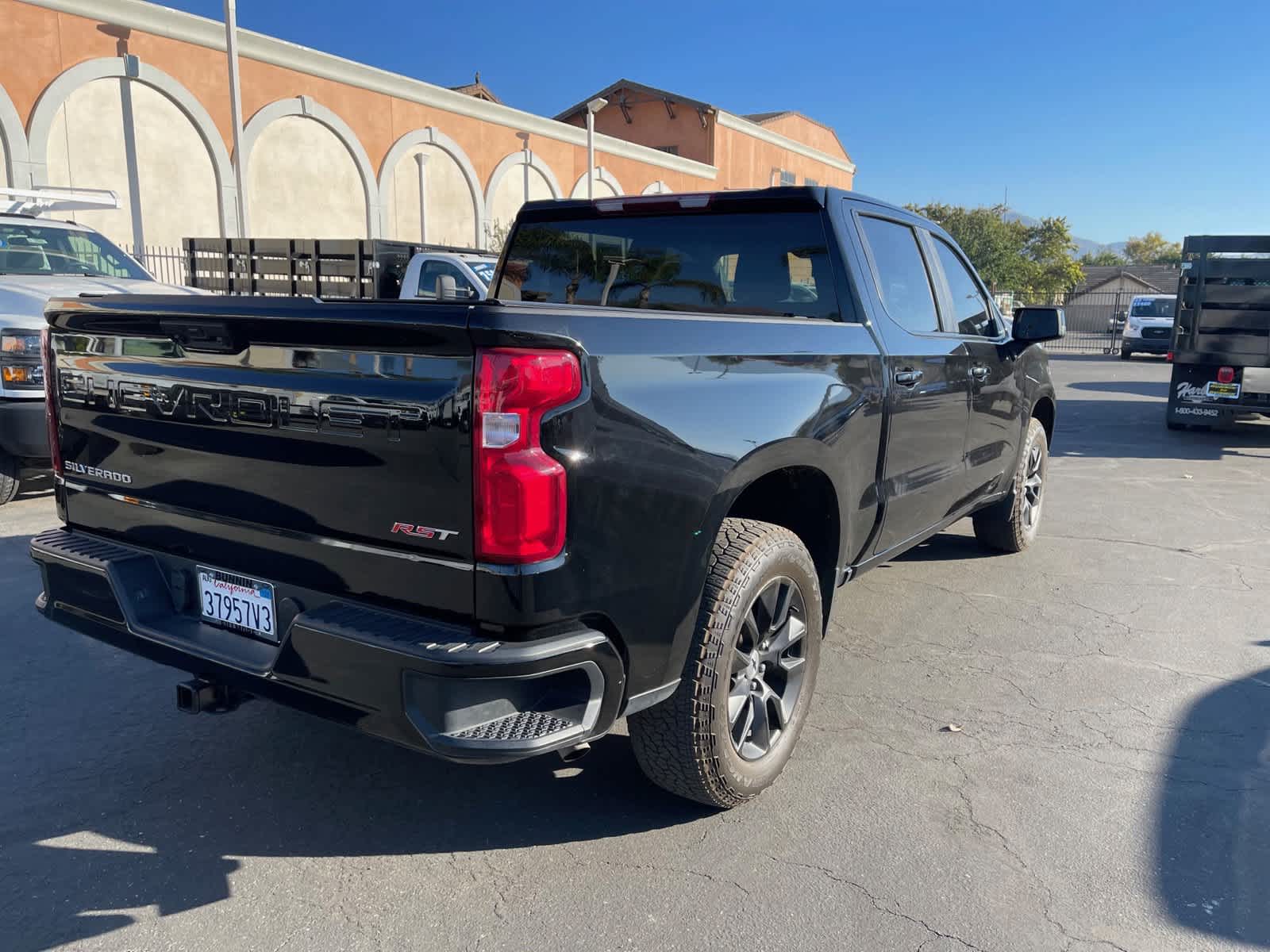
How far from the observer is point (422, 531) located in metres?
2.29

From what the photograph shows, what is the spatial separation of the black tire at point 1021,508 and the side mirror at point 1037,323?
733 mm

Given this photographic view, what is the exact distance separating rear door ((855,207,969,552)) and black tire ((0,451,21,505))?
590cm

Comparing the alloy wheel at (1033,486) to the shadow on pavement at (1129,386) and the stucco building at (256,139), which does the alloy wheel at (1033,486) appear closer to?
the shadow on pavement at (1129,386)

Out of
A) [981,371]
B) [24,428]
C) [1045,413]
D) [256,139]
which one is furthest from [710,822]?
[256,139]

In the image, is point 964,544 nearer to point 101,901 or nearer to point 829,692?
point 829,692

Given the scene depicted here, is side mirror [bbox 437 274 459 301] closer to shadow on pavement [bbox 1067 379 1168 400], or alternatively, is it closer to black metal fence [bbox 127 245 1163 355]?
black metal fence [bbox 127 245 1163 355]

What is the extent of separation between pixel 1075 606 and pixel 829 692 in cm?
193

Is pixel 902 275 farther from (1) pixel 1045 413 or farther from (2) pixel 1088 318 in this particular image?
(2) pixel 1088 318

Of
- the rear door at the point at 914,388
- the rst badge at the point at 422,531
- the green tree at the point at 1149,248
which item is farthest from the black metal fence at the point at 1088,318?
the green tree at the point at 1149,248

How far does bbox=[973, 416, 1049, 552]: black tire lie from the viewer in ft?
19.0

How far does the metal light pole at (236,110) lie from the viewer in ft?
62.3

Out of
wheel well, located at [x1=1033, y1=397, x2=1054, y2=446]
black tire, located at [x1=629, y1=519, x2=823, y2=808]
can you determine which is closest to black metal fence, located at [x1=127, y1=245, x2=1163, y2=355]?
wheel well, located at [x1=1033, y1=397, x2=1054, y2=446]

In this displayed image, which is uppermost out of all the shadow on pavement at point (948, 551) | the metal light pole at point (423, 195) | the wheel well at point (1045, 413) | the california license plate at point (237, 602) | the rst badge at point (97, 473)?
the metal light pole at point (423, 195)

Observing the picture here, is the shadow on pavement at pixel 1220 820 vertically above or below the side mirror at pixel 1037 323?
below
